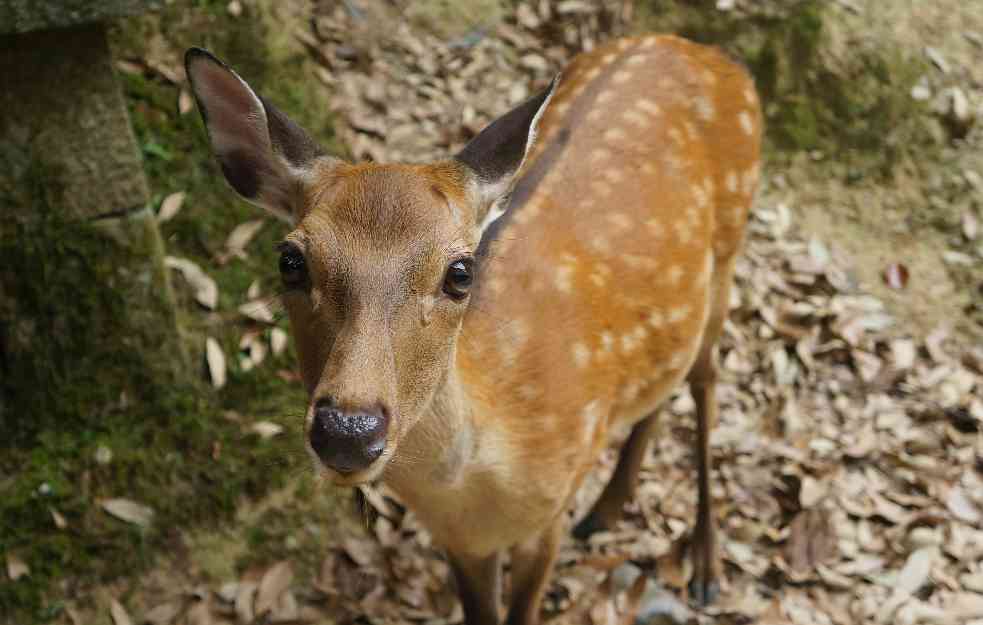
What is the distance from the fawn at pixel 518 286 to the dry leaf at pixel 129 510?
4.04 feet

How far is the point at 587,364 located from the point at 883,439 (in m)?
1.95

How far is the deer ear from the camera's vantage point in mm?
2654

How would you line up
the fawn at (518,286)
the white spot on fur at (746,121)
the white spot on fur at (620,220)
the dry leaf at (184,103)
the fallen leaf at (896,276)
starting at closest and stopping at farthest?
the fawn at (518,286), the white spot on fur at (620,220), the white spot on fur at (746,121), the dry leaf at (184,103), the fallen leaf at (896,276)

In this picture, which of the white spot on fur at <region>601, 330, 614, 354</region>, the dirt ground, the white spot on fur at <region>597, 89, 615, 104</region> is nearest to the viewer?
the white spot on fur at <region>601, 330, 614, 354</region>

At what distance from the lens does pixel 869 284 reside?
16.8 ft

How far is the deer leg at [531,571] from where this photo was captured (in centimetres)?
338

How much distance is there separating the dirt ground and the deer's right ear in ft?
2.77

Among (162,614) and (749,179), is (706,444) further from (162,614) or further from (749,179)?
(162,614)

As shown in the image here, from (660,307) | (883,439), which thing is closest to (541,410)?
(660,307)

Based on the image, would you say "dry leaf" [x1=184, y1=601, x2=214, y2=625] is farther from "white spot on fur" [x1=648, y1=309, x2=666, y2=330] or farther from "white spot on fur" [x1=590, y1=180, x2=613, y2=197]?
"white spot on fur" [x1=590, y1=180, x2=613, y2=197]

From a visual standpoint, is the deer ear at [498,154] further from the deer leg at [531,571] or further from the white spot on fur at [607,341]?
the deer leg at [531,571]

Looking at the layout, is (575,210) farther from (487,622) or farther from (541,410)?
(487,622)

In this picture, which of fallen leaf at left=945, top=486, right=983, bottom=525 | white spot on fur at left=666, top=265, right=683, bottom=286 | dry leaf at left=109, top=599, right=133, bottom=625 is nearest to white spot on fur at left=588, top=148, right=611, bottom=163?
white spot on fur at left=666, top=265, right=683, bottom=286

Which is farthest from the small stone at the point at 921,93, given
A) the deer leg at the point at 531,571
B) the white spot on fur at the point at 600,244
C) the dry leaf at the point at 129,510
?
the dry leaf at the point at 129,510
